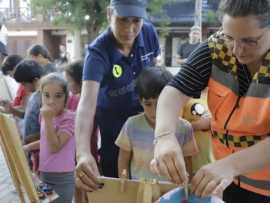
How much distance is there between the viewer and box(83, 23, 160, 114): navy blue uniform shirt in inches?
74.7

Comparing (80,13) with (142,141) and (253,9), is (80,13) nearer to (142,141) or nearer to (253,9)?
(142,141)

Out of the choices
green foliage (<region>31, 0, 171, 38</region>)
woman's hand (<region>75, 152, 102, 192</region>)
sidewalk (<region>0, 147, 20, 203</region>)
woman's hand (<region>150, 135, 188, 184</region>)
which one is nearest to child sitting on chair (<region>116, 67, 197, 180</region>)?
woman's hand (<region>75, 152, 102, 192</region>)

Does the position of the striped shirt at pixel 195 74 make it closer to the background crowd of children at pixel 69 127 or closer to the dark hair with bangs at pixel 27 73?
the background crowd of children at pixel 69 127

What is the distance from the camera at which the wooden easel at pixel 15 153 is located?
5.34ft

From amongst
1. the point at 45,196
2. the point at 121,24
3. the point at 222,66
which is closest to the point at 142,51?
the point at 121,24

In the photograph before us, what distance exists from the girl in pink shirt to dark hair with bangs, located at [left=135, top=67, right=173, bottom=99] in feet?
2.22

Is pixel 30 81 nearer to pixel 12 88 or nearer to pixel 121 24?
pixel 12 88

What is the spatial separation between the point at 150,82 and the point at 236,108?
1.97 feet

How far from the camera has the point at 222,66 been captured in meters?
1.43

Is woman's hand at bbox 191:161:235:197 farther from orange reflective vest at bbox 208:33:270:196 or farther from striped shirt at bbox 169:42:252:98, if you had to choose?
striped shirt at bbox 169:42:252:98

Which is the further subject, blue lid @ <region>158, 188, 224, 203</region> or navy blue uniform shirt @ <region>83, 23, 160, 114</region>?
navy blue uniform shirt @ <region>83, 23, 160, 114</region>

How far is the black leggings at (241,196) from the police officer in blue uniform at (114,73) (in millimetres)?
567

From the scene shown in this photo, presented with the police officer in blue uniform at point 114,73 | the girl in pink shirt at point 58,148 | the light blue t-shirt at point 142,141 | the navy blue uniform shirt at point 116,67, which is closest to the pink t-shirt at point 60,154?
the girl in pink shirt at point 58,148

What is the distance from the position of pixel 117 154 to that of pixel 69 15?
8.88 metres
